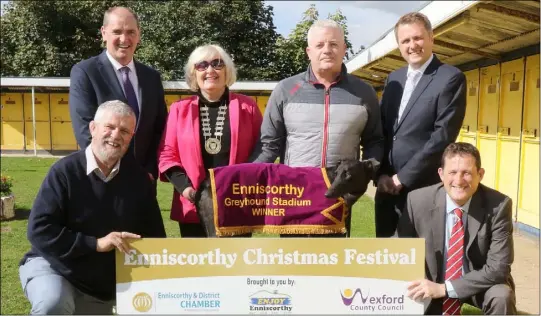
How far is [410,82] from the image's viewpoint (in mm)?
3480

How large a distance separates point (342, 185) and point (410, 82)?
85cm

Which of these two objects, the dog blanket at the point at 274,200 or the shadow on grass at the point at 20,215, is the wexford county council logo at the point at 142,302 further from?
the shadow on grass at the point at 20,215

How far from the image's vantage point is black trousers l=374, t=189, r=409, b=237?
11.7ft

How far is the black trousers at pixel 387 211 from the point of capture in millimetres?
3579

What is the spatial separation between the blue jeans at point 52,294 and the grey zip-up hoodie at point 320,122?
1298mm

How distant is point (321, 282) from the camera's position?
117 inches

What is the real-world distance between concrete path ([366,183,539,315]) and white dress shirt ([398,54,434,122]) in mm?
2401

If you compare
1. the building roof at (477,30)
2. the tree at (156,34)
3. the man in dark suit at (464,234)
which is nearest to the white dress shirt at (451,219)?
the man in dark suit at (464,234)

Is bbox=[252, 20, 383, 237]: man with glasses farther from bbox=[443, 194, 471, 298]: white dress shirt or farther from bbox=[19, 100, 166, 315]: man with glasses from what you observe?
bbox=[19, 100, 166, 315]: man with glasses

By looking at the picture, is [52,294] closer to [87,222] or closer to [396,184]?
[87,222]

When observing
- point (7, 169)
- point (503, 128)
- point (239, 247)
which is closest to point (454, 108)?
point (239, 247)

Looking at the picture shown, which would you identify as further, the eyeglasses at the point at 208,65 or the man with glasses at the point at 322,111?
the eyeglasses at the point at 208,65

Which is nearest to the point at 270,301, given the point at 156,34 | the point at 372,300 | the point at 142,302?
the point at 372,300

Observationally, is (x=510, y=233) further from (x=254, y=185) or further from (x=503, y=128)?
(x=503, y=128)
